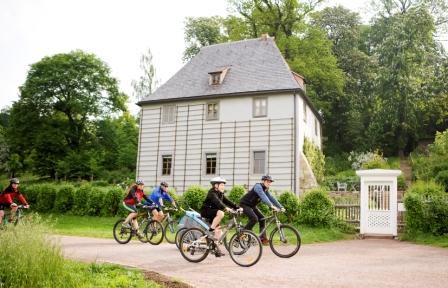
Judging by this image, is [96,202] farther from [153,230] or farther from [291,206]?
[153,230]

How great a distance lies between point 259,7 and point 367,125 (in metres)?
15.4

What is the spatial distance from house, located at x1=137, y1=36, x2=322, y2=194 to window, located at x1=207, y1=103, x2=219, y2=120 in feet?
0.22

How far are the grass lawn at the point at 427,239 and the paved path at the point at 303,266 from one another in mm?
1461

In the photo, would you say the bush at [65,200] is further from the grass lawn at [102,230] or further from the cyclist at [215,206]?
the cyclist at [215,206]

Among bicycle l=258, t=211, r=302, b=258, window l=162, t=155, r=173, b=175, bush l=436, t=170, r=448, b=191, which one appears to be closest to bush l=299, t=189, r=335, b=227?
bicycle l=258, t=211, r=302, b=258

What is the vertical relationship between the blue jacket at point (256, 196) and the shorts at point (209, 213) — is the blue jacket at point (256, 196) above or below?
above

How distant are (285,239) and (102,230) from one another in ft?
37.5

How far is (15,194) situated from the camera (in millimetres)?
15000

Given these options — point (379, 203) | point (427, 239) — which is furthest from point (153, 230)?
point (427, 239)

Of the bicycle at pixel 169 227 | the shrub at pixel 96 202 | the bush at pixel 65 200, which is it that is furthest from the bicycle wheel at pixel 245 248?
the bush at pixel 65 200

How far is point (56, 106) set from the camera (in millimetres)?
45812

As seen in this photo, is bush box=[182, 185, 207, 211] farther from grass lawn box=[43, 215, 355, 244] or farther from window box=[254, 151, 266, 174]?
window box=[254, 151, 266, 174]

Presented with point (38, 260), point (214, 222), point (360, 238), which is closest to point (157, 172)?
point (360, 238)

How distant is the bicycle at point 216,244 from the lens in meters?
10.2
